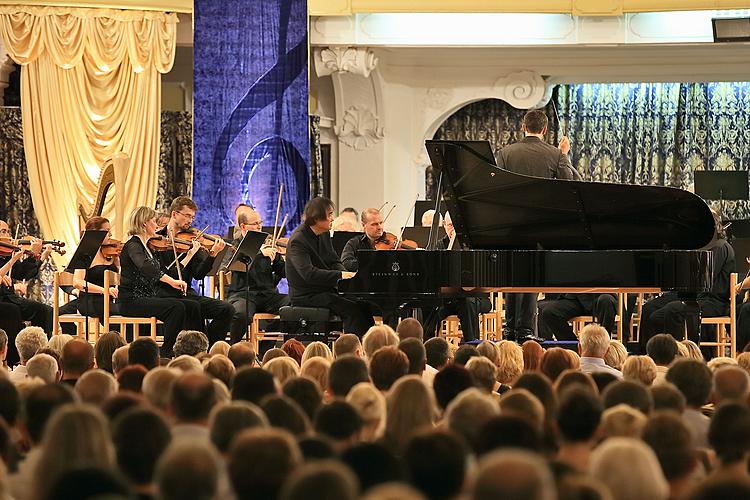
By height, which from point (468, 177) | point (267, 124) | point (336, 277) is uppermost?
point (267, 124)

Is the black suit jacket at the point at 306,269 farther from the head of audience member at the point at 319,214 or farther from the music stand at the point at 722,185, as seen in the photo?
the music stand at the point at 722,185

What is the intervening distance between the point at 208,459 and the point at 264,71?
8565 millimetres

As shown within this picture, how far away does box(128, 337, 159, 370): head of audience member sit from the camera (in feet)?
17.4

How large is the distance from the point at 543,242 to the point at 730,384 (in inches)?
113

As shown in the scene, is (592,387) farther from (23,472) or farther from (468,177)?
(468,177)

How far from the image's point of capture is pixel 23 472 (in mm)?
3197

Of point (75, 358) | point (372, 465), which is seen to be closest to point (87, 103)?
point (75, 358)

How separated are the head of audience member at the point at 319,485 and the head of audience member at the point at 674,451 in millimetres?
1055

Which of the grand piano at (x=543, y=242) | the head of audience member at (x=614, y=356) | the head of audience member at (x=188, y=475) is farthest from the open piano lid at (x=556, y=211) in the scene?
the head of audience member at (x=188, y=475)

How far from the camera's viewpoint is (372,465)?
275cm

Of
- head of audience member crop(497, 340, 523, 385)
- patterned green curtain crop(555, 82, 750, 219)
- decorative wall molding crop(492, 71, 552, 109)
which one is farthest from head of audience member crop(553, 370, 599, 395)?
patterned green curtain crop(555, 82, 750, 219)

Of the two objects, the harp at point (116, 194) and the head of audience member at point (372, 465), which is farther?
the harp at point (116, 194)

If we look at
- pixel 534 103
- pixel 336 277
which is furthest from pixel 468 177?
pixel 534 103

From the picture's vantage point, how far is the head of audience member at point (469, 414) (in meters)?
3.36
